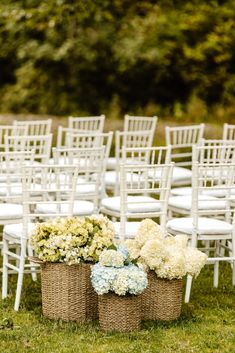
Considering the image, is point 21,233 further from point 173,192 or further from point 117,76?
point 117,76

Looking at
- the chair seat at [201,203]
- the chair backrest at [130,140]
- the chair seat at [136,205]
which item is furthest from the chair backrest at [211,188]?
the chair backrest at [130,140]

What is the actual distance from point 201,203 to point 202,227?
863 millimetres

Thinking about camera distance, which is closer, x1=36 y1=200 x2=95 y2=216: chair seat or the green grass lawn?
the green grass lawn

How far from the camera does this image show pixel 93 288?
7688mm

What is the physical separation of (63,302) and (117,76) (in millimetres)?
12753

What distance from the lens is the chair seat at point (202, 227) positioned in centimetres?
832

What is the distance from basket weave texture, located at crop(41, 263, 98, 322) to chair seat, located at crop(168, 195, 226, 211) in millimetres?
1583

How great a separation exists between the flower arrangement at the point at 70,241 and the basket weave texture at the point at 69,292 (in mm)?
83

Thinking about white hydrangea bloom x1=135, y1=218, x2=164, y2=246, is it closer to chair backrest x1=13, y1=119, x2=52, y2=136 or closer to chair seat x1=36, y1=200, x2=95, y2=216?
chair seat x1=36, y1=200, x2=95, y2=216

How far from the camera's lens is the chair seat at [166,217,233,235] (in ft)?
27.3

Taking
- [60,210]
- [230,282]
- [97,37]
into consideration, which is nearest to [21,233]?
[60,210]

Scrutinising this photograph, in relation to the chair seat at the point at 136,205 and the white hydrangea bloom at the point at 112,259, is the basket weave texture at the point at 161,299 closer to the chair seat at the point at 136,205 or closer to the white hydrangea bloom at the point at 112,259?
the white hydrangea bloom at the point at 112,259

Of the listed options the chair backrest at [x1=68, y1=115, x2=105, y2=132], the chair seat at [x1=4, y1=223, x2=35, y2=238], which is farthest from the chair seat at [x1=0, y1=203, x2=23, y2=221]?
the chair backrest at [x1=68, y1=115, x2=105, y2=132]

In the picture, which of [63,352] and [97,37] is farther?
[97,37]
